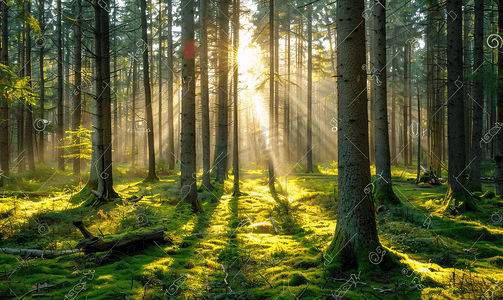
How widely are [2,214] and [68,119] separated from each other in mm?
34164

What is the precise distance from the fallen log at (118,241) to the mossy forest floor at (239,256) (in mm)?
126

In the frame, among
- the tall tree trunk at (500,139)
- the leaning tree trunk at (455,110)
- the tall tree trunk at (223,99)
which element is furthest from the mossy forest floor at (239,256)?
the tall tree trunk at (223,99)

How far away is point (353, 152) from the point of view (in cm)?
425

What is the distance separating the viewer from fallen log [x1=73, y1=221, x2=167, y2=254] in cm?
431

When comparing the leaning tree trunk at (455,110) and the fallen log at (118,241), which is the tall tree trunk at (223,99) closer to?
the fallen log at (118,241)

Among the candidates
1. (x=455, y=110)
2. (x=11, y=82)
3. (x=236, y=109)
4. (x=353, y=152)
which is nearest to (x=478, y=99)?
(x=455, y=110)

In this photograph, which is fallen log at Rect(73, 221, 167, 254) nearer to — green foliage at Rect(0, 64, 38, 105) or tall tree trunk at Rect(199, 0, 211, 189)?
tall tree trunk at Rect(199, 0, 211, 189)

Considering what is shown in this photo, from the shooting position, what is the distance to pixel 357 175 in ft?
13.9

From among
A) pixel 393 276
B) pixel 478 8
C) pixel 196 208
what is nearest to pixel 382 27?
pixel 478 8

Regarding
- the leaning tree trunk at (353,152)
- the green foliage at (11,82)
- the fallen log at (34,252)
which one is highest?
the green foliage at (11,82)

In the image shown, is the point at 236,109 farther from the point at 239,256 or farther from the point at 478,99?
the point at 478,99

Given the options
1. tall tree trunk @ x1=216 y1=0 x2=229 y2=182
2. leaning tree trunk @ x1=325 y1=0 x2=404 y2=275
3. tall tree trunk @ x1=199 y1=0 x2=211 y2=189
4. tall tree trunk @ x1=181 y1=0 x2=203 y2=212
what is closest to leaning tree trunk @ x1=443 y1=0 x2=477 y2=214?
leaning tree trunk @ x1=325 y1=0 x2=404 y2=275

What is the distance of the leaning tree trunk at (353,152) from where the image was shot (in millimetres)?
4234

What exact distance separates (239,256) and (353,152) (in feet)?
9.47
